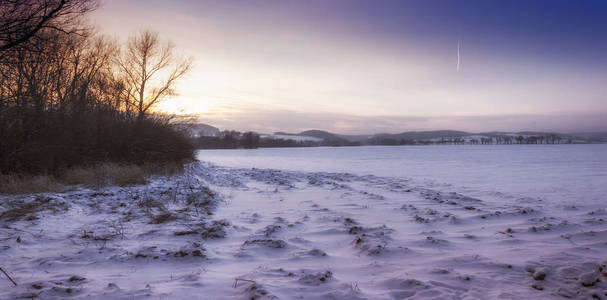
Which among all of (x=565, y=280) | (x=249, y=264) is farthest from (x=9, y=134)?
(x=565, y=280)

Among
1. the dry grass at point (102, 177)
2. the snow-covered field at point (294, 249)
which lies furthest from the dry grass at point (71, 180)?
the snow-covered field at point (294, 249)

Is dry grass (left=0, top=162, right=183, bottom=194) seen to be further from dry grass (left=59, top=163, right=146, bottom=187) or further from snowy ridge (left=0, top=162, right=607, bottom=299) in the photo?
snowy ridge (left=0, top=162, right=607, bottom=299)

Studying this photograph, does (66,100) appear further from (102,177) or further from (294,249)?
(294,249)

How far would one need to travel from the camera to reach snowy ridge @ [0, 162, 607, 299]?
10.0 ft

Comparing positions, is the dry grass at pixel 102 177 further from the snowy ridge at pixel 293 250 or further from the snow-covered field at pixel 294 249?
the snowy ridge at pixel 293 250

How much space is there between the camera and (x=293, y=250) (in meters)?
4.48

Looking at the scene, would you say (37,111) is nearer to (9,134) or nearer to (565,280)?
(9,134)

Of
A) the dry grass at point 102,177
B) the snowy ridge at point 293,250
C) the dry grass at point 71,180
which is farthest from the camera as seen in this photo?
the dry grass at point 102,177

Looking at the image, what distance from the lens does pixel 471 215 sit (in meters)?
7.11

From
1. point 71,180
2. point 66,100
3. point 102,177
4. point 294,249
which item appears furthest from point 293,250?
point 66,100

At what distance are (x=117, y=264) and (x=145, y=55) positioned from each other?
75.0 ft

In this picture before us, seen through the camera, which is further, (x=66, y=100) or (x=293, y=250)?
(x=66, y=100)

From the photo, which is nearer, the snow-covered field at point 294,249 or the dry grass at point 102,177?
the snow-covered field at point 294,249

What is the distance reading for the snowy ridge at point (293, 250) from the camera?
306 cm
